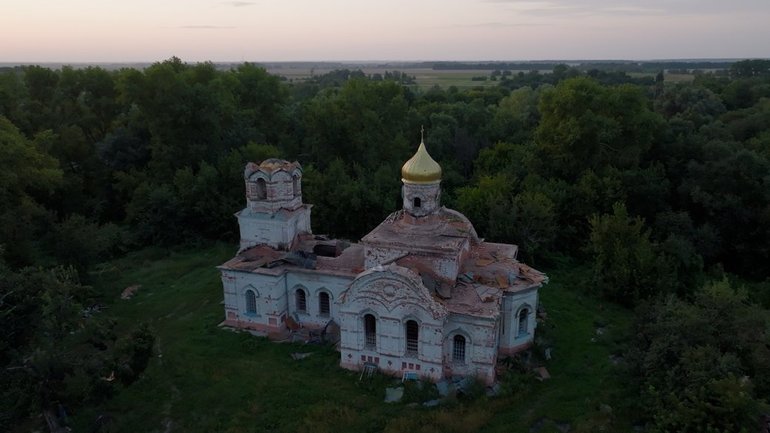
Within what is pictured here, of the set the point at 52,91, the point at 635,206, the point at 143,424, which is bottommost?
the point at 143,424

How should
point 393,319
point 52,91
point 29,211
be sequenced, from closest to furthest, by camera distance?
point 393,319 → point 29,211 → point 52,91

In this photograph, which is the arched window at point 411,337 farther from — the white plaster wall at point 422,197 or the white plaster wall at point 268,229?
the white plaster wall at point 268,229

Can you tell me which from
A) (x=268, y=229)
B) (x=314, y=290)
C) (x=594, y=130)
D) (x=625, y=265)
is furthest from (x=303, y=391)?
(x=594, y=130)

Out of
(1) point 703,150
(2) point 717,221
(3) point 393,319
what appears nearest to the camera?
(3) point 393,319

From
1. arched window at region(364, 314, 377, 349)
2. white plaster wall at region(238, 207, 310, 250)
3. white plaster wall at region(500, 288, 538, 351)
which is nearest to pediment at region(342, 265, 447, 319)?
arched window at region(364, 314, 377, 349)

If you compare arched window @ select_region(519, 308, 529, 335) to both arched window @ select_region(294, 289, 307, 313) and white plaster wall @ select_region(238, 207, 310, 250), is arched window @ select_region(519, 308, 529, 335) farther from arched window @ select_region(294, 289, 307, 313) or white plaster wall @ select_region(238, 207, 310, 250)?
white plaster wall @ select_region(238, 207, 310, 250)

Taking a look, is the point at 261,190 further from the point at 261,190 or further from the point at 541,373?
the point at 541,373

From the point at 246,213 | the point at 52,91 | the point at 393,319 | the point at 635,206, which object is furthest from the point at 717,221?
the point at 52,91

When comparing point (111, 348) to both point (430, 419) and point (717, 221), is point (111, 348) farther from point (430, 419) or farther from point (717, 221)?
point (717, 221)
